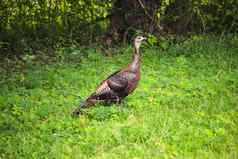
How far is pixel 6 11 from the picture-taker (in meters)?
14.7

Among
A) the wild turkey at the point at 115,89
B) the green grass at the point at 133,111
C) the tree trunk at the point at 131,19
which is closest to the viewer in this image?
the green grass at the point at 133,111

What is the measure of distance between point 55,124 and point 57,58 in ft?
16.6

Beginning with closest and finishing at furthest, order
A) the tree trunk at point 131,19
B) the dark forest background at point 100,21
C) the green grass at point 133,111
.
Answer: the green grass at point 133,111, the dark forest background at point 100,21, the tree trunk at point 131,19

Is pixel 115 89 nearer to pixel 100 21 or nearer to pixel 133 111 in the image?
pixel 133 111

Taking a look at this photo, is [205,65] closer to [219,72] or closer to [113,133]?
[219,72]

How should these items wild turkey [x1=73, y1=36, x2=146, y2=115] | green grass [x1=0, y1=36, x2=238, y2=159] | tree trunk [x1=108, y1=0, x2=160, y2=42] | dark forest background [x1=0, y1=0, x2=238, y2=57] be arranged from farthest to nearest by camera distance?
tree trunk [x1=108, y1=0, x2=160, y2=42] → dark forest background [x1=0, y1=0, x2=238, y2=57] → wild turkey [x1=73, y1=36, x2=146, y2=115] → green grass [x1=0, y1=36, x2=238, y2=159]

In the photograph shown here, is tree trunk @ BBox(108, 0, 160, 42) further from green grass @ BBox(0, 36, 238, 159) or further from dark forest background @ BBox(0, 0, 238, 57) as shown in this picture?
green grass @ BBox(0, 36, 238, 159)

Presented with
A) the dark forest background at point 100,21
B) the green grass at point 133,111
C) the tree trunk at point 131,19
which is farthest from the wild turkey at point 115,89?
the tree trunk at point 131,19

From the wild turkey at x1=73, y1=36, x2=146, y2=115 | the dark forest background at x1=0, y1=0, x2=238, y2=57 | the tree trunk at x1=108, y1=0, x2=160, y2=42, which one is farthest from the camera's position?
the tree trunk at x1=108, y1=0, x2=160, y2=42

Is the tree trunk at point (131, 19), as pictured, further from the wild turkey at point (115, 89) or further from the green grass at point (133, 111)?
the wild turkey at point (115, 89)

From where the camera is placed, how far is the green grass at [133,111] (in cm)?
801

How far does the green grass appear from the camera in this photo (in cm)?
801

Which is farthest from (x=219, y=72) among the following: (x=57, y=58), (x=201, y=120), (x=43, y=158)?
(x=43, y=158)

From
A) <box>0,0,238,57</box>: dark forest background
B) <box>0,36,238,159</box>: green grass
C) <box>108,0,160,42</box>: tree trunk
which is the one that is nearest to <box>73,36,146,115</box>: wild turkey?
<box>0,36,238,159</box>: green grass
